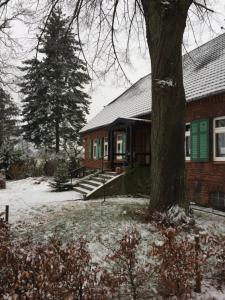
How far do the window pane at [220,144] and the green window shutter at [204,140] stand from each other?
40 cm

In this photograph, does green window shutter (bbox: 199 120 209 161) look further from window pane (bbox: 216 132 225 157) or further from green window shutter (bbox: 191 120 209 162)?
window pane (bbox: 216 132 225 157)

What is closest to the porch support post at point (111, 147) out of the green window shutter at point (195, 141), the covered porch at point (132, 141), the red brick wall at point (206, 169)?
the covered porch at point (132, 141)

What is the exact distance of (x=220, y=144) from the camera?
38.7ft

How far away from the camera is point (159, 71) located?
26.9ft

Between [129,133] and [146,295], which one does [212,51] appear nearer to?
[129,133]

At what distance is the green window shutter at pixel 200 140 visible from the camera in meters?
12.2

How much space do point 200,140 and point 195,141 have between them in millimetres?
354

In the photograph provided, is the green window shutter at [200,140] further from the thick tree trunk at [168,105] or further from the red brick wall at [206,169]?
the thick tree trunk at [168,105]

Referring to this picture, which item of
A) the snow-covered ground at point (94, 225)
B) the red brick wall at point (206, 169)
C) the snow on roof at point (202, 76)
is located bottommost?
the snow-covered ground at point (94, 225)

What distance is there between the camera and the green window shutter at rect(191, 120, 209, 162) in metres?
12.2

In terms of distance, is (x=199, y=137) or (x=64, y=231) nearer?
(x=64, y=231)

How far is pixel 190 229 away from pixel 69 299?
5105 millimetres

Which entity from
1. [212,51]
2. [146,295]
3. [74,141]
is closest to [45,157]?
[74,141]

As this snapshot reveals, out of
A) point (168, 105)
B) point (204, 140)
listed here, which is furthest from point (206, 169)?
point (168, 105)
